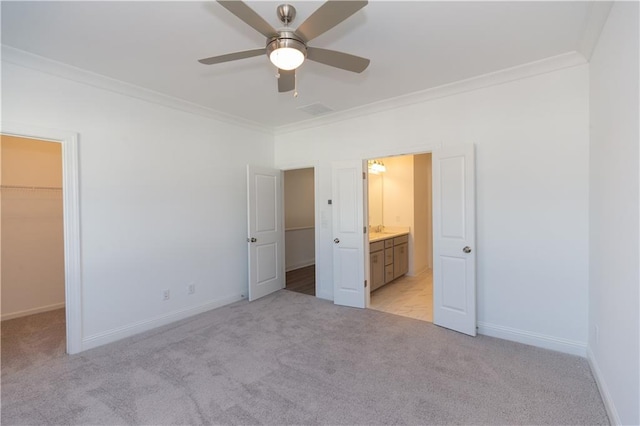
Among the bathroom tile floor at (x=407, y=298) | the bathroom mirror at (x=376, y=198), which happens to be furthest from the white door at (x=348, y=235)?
the bathroom mirror at (x=376, y=198)

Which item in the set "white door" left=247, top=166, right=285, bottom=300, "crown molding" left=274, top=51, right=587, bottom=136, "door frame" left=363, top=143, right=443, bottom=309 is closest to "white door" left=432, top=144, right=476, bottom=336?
"door frame" left=363, top=143, right=443, bottom=309

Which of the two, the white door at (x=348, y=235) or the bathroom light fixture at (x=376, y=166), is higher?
the bathroom light fixture at (x=376, y=166)

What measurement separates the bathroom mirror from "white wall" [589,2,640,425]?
145 inches

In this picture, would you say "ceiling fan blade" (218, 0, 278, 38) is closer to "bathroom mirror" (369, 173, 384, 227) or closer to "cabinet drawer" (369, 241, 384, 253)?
"cabinet drawer" (369, 241, 384, 253)

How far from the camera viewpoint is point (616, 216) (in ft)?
6.13

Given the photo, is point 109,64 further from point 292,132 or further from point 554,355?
point 554,355

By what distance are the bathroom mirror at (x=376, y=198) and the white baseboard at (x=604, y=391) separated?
12.4ft

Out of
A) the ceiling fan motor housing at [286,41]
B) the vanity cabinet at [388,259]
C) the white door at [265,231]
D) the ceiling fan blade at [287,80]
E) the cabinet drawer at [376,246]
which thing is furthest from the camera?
the vanity cabinet at [388,259]

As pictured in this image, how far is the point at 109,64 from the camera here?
9.06 ft

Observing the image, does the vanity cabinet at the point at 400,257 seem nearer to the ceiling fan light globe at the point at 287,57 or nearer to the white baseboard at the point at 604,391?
the white baseboard at the point at 604,391

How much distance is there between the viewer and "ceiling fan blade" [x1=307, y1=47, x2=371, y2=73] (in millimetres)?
1943

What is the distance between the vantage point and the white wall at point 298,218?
22.2 feet

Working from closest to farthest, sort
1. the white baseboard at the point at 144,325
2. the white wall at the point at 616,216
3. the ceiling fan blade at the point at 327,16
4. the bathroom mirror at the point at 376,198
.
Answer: the ceiling fan blade at the point at 327,16 → the white wall at the point at 616,216 → the white baseboard at the point at 144,325 → the bathroom mirror at the point at 376,198

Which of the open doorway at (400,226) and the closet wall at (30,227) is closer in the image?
the closet wall at (30,227)
